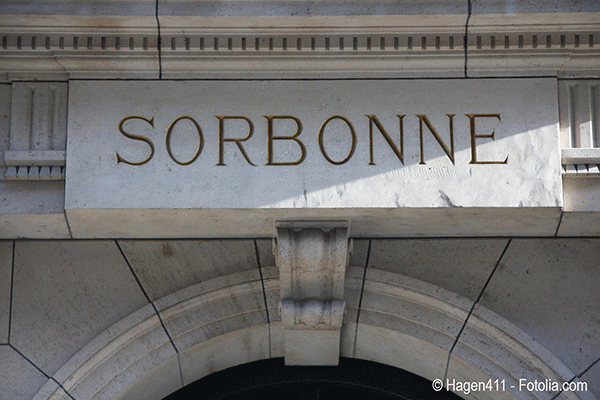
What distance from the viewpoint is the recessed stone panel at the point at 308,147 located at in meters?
5.91

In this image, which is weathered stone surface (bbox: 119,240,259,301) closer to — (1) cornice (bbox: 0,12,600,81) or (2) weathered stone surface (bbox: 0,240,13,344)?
(2) weathered stone surface (bbox: 0,240,13,344)

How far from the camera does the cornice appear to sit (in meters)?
5.95

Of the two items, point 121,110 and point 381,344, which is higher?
point 121,110

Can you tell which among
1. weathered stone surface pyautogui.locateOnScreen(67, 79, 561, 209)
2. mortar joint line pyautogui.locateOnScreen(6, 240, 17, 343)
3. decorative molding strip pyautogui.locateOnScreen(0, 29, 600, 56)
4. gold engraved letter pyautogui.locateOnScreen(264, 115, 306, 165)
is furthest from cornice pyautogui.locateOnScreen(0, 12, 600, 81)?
mortar joint line pyautogui.locateOnScreen(6, 240, 17, 343)

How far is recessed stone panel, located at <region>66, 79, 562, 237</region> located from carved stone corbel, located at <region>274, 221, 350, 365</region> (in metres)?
0.18

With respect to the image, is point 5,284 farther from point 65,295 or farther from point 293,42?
point 293,42

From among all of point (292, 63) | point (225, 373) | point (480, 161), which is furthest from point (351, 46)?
point (225, 373)

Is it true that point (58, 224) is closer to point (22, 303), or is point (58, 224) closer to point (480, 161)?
point (22, 303)

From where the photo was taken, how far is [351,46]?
6066 millimetres

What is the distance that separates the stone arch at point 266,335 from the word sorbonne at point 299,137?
3.64ft

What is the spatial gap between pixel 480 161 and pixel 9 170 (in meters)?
3.29

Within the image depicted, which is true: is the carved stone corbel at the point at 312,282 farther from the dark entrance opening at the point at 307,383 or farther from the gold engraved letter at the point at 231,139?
the gold engraved letter at the point at 231,139

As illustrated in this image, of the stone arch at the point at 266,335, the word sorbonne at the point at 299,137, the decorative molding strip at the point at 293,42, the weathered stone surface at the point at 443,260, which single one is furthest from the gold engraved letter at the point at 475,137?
the stone arch at the point at 266,335

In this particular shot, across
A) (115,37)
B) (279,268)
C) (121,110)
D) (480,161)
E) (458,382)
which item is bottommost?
(458,382)
